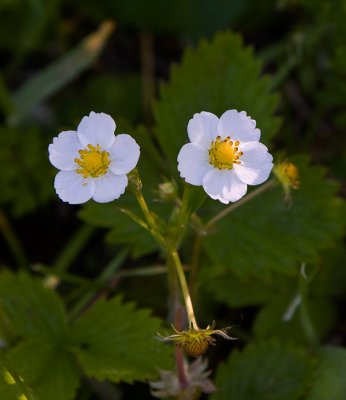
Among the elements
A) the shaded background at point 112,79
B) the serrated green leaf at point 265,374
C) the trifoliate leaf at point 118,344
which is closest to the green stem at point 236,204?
the trifoliate leaf at point 118,344

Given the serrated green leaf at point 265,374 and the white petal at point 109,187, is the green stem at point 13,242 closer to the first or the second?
the serrated green leaf at point 265,374

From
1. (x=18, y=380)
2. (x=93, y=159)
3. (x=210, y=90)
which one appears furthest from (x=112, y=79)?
(x=18, y=380)

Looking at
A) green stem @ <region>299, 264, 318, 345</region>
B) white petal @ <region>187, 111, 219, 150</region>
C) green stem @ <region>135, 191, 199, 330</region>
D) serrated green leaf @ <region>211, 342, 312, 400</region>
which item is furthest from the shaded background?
white petal @ <region>187, 111, 219, 150</region>

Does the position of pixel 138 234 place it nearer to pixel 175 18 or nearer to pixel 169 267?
pixel 169 267

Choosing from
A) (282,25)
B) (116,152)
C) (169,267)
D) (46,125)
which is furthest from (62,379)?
(282,25)

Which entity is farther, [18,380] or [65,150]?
[65,150]

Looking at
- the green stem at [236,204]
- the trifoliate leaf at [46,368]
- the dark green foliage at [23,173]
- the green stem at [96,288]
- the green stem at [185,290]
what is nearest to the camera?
the green stem at [185,290]

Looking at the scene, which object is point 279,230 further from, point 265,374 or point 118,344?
point 118,344
